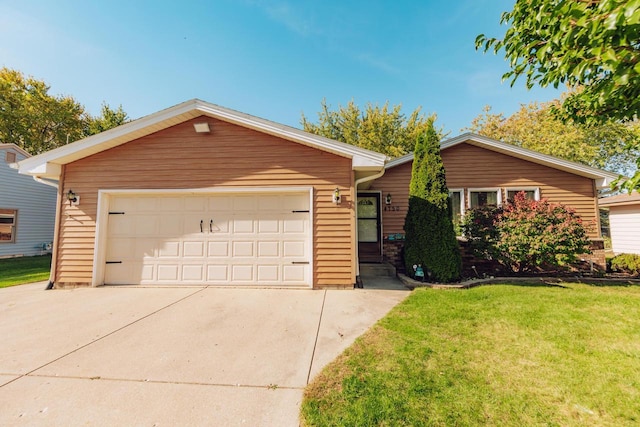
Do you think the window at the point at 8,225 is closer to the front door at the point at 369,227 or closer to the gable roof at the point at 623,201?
the front door at the point at 369,227

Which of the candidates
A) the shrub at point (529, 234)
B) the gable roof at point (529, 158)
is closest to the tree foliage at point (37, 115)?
the gable roof at point (529, 158)

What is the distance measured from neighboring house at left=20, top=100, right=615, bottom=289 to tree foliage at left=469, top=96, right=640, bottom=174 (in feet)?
70.4

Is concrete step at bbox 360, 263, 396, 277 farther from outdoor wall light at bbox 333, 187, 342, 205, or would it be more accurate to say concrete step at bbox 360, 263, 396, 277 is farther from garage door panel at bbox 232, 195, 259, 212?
garage door panel at bbox 232, 195, 259, 212

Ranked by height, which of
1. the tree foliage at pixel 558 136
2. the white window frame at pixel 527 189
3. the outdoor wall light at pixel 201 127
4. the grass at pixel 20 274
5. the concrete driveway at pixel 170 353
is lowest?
the concrete driveway at pixel 170 353

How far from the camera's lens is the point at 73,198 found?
5953mm

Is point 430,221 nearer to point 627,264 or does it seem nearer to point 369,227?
point 369,227

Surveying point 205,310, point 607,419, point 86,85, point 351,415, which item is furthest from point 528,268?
point 86,85

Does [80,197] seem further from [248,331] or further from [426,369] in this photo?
[426,369]

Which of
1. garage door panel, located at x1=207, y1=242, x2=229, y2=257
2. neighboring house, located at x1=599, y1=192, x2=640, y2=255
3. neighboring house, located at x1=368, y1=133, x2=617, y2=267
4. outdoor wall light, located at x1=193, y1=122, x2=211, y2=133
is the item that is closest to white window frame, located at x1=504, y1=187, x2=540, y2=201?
neighboring house, located at x1=368, y1=133, x2=617, y2=267

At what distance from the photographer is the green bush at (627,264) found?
7.21 m

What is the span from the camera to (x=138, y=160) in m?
6.06

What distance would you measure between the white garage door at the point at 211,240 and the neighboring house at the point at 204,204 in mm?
23

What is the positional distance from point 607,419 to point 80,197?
29.0 feet

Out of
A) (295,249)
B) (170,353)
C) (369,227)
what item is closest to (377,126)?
(369,227)
